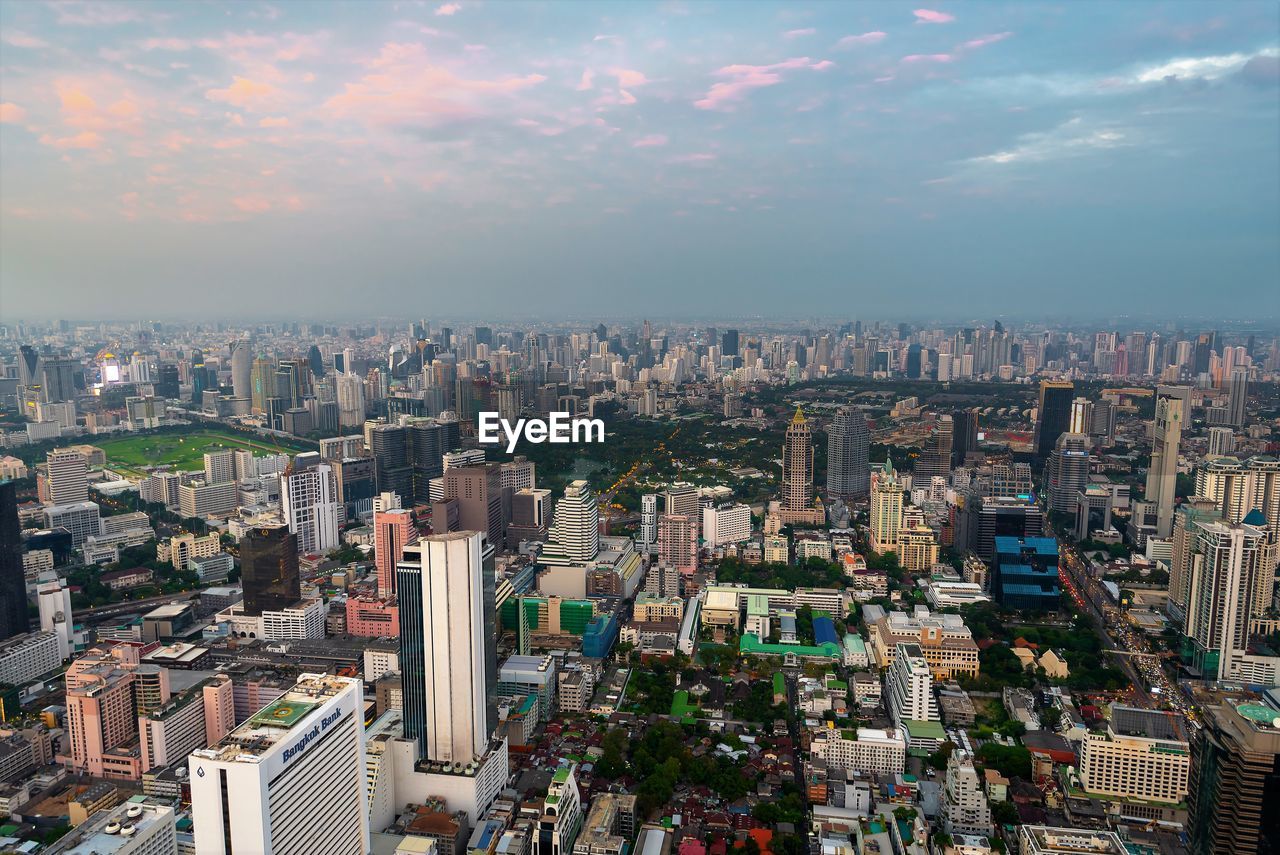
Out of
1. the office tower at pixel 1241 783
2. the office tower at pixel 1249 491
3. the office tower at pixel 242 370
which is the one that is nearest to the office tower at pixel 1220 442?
the office tower at pixel 1249 491

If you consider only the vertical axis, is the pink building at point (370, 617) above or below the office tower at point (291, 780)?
below

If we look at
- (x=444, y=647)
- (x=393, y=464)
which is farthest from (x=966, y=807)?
(x=393, y=464)

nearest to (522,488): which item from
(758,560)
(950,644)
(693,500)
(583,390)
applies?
(693,500)

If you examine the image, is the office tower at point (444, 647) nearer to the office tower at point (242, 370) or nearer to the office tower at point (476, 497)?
the office tower at point (476, 497)

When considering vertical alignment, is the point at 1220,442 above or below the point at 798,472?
above

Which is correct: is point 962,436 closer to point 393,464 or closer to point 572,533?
point 572,533

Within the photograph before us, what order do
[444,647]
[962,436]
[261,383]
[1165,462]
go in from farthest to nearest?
[261,383]
[962,436]
[1165,462]
[444,647]

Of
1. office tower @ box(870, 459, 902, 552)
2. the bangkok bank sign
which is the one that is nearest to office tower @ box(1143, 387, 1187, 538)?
office tower @ box(870, 459, 902, 552)
